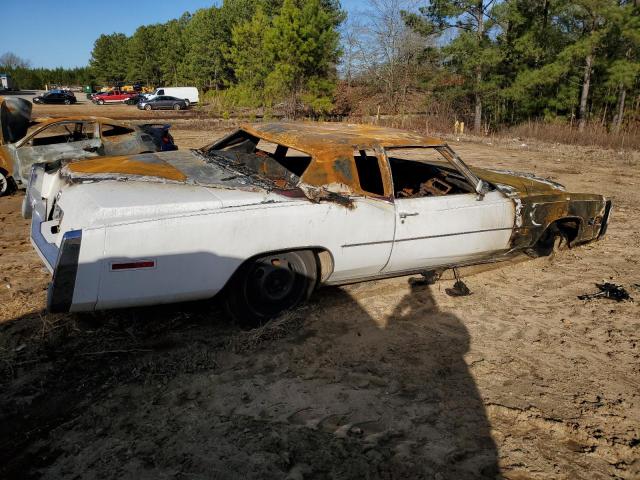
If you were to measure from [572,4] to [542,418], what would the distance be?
2068 centimetres

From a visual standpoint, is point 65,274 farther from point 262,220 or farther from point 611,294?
point 611,294

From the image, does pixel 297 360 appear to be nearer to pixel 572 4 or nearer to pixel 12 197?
pixel 12 197

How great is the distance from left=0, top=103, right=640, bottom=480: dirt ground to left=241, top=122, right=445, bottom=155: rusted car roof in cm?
133

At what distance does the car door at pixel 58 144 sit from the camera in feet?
25.3

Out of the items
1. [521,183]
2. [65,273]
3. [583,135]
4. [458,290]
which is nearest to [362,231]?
[458,290]

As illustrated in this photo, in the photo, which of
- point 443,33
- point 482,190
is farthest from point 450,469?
point 443,33

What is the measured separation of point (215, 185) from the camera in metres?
3.50

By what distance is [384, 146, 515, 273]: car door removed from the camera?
394cm

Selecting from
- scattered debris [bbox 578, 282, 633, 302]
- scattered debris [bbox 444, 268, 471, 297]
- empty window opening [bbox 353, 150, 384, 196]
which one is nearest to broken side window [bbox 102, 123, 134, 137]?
empty window opening [bbox 353, 150, 384, 196]

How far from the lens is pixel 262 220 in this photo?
3.31m

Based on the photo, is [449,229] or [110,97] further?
[110,97]

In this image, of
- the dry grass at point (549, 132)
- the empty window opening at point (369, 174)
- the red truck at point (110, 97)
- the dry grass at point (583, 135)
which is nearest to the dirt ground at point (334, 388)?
the empty window opening at point (369, 174)

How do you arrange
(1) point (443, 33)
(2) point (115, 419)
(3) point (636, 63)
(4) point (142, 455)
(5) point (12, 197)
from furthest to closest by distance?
(1) point (443, 33) < (3) point (636, 63) < (5) point (12, 197) < (2) point (115, 419) < (4) point (142, 455)

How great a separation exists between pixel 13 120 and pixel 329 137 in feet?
20.0
